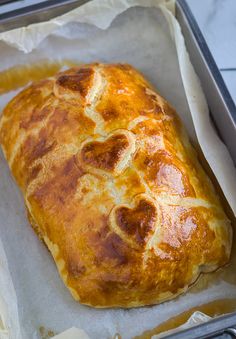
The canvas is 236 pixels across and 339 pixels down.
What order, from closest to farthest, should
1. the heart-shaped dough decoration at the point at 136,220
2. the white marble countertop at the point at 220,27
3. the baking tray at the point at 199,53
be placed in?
the heart-shaped dough decoration at the point at 136,220
the baking tray at the point at 199,53
the white marble countertop at the point at 220,27

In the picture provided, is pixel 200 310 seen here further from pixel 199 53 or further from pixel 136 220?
pixel 199 53

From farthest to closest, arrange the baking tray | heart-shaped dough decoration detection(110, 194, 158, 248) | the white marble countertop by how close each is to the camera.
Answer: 1. the white marble countertop
2. the baking tray
3. heart-shaped dough decoration detection(110, 194, 158, 248)

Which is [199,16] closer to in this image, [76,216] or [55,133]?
[55,133]

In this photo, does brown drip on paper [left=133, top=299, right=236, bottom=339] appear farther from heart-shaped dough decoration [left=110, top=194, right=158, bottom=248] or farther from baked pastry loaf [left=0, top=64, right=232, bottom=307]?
heart-shaped dough decoration [left=110, top=194, right=158, bottom=248]

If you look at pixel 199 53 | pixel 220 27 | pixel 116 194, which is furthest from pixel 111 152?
pixel 220 27

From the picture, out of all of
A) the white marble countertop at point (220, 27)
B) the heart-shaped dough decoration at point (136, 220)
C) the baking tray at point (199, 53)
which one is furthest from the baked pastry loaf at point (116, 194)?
the white marble countertop at point (220, 27)

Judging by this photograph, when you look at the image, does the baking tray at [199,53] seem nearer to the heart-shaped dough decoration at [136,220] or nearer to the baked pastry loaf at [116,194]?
the baked pastry loaf at [116,194]

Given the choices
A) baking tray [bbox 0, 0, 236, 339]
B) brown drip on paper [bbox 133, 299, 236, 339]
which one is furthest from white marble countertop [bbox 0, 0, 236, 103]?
brown drip on paper [bbox 133, 299, 236, 339]
